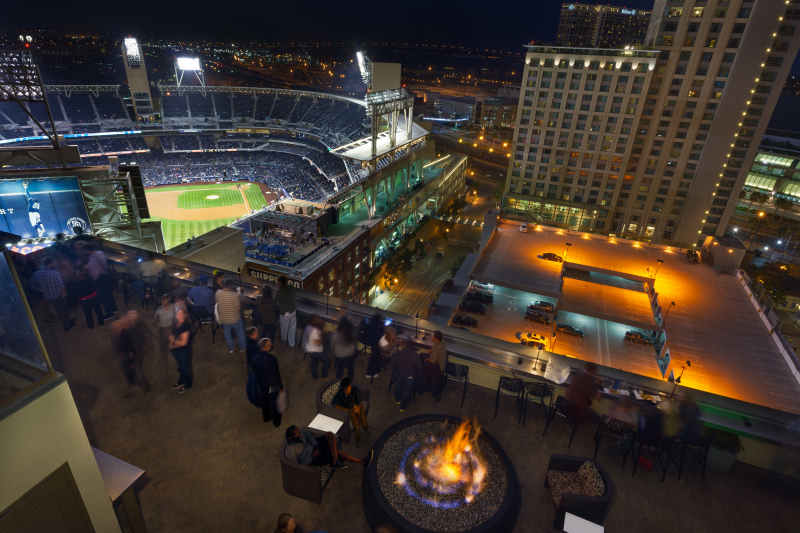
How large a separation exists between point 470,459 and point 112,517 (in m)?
5.24

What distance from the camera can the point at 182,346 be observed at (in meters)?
8.30

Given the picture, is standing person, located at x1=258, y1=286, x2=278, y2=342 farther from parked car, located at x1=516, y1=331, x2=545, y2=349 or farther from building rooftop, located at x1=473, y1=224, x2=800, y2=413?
parked car, located at x1=516, y1=331, x2=545, y2=349

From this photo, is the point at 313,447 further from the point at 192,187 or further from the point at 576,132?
the point at 192,187

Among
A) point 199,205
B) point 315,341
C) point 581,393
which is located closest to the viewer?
point 581,393

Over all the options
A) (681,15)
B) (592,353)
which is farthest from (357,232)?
(681,15)

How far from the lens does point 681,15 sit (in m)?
40.3

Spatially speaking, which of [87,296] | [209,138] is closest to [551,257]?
[87,296]

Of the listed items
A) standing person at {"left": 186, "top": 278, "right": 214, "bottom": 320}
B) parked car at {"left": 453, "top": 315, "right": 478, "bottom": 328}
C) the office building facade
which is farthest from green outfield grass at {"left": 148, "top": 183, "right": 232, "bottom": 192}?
standing person at {"left": 186, "top": 278, "right": 214, "bottom": 320}

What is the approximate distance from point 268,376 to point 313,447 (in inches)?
68.4

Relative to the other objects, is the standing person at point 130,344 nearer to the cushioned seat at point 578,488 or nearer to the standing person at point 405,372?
the standing person at point 405,372

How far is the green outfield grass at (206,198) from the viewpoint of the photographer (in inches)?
1964

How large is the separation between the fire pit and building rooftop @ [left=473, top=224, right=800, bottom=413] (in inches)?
596

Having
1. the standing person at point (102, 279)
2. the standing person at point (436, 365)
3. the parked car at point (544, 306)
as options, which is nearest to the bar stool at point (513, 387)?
the standing person at point (436, 365)

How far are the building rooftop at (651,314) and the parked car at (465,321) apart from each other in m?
0.80
